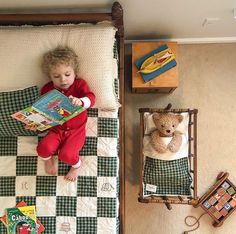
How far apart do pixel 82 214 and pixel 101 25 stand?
99cm

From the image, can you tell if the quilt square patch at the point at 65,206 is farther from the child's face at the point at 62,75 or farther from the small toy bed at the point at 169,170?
the child's face at the point at 62,75

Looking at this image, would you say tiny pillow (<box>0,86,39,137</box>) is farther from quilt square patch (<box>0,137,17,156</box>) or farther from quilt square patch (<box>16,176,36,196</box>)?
quilt square patch (<box>16,176,36,196</box>)

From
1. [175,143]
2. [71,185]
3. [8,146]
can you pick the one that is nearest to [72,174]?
[71,185]

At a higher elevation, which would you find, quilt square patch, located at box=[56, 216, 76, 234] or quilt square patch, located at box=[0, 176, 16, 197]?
quilt square patch, located at box=[0, 176, 16, 197]

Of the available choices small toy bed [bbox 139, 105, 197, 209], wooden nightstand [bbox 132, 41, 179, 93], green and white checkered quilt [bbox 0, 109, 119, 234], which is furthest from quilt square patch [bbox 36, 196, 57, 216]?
wooden nightstand [bbox 132, 41, 179, 93]

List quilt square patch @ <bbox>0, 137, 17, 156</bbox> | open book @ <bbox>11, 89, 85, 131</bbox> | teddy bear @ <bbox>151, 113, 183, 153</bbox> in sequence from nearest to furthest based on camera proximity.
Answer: open book @ <bbox>11, 89, 85, 131</bbox>
quilt square patch @ <bbox>0, 137, 17, 156</bbox>
teddy bear @ <bbox>151, 113, 183, 153</bbox>

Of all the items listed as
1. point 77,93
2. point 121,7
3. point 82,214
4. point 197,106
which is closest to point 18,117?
point 77,93

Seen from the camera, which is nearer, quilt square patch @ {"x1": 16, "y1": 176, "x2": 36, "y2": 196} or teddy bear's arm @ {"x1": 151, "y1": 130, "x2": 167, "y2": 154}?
quilt square patch @ {"x1": 16, "y1": 176, "x2": 36, "y2": 196}

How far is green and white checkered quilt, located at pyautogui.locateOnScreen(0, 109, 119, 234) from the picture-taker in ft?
5.41

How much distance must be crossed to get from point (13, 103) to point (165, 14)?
97 centimetres

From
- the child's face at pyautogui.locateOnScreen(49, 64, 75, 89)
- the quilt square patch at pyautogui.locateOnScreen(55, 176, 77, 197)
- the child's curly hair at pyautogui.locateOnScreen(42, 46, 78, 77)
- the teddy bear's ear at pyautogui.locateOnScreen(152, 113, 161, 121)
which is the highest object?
the child's curly hair at pyautogui.locateOnScreen(42, 46, 78, 77)

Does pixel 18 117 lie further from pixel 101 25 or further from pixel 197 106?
pixel 197 106

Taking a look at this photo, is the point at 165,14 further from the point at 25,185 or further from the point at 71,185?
the point at 25,185

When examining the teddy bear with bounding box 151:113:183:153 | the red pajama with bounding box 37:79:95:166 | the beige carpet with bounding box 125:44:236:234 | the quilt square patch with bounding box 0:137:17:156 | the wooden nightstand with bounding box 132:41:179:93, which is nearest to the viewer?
the red pajama with bounding box 37:79:95:166
